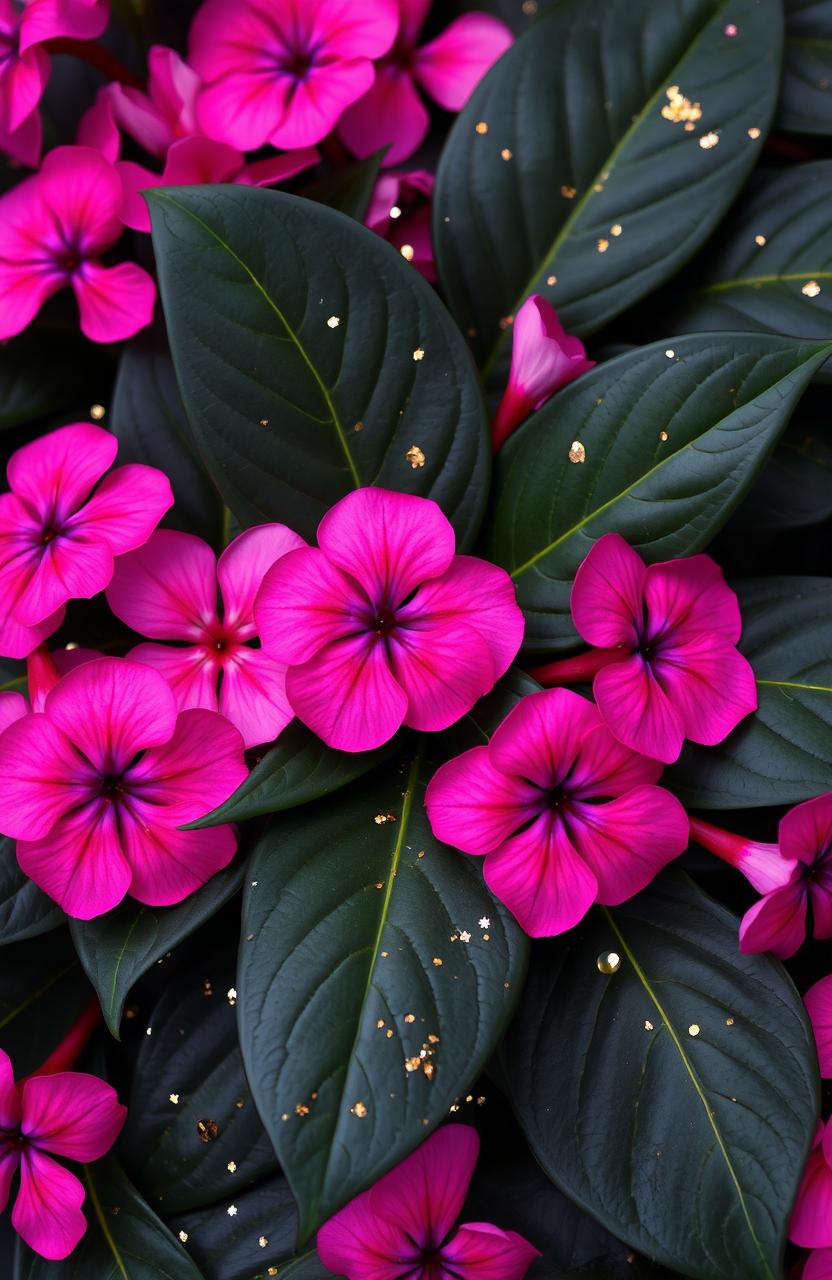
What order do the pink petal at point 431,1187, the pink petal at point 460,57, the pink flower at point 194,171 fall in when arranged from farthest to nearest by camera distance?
the pink petal at point 460,57
the pink flower at point 194,171
the pink petal at point 431,1187

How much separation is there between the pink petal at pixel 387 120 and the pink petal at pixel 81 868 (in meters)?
0.59

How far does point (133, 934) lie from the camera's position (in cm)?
69

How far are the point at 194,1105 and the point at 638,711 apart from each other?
41cm

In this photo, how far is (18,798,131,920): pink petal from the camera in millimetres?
670

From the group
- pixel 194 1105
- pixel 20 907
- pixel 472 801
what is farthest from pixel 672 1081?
pixel 20 907

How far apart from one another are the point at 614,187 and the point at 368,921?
59 cm

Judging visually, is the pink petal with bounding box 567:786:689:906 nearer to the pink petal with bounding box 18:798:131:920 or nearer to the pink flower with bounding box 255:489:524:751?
the pink flower with bounding box 255:489:524:751

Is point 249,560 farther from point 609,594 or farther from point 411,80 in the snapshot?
point 411,80

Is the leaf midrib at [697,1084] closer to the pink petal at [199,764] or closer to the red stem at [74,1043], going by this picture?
the pink petal at [199,764]

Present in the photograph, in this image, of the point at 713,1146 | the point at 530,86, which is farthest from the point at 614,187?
the point at 713,1146

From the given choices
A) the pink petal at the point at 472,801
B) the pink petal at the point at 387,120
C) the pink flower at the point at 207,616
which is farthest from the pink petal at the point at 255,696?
the pink petal at the point at 387,120

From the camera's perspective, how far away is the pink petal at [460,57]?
925 mm

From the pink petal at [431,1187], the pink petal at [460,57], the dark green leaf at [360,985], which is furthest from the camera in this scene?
the pink petal at [460,57]

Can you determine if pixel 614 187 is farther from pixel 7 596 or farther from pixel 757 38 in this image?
pixel 7 596
